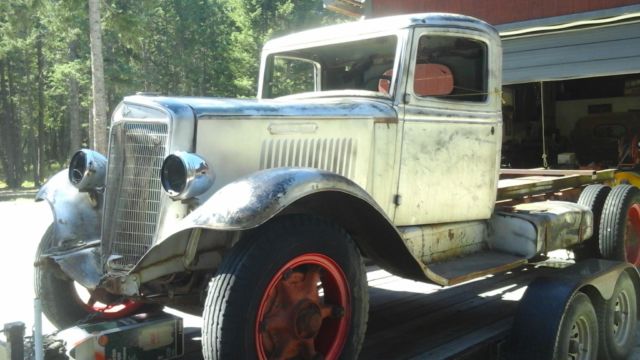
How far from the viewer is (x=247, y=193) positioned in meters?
2.64

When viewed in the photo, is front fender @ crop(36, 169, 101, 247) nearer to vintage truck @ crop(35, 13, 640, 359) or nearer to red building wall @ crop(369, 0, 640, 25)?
vintage truck @ crop(35, 13, 640, 359)

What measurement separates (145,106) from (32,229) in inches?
400

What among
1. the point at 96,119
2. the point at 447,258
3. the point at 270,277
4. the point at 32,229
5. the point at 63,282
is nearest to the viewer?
the point at 270,277

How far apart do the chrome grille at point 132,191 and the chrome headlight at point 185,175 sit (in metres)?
0.20

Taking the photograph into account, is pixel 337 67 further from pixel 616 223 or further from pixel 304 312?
pixel 616 223

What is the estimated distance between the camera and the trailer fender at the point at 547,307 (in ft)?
11.1

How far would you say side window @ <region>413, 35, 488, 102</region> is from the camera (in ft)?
13.2

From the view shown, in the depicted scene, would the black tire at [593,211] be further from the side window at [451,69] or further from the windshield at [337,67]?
the windshield at [337,67]

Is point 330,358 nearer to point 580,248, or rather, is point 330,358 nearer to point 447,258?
point 447,258

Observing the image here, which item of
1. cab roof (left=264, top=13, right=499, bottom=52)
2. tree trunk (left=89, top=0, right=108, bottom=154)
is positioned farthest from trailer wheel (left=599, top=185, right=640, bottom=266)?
tree trunk (left=89, top=0, right=108, bottom=154)

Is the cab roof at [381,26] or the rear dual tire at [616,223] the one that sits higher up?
the cab roof at [381,26]

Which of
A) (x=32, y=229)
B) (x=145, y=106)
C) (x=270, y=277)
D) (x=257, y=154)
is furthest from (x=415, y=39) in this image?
(x=32, y=229)

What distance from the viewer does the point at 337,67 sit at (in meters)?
4.55

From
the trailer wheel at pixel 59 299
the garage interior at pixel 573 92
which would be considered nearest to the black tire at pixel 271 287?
the trailer wheel at pixel 59 299
